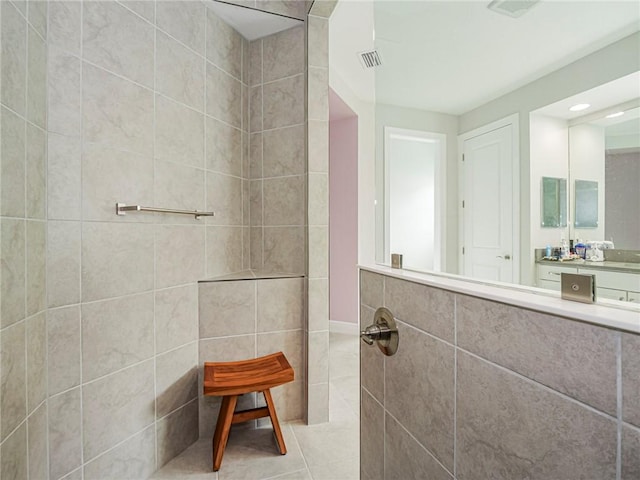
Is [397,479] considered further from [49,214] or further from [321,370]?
[49,214]

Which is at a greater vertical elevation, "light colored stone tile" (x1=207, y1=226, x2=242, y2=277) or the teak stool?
"light colored stone tile" (x1=207, y1=226, x2=242, y2=277)

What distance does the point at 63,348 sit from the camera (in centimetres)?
122

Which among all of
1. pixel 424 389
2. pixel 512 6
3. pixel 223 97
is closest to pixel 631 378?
pixel 424 389

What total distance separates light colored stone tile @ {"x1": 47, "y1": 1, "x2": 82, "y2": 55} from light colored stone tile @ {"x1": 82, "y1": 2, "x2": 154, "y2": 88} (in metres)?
0.02

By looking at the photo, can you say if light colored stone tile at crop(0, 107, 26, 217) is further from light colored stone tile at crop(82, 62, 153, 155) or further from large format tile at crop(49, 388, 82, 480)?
large format tile at crop(49, 388, 82, 480)

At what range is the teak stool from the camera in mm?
1526

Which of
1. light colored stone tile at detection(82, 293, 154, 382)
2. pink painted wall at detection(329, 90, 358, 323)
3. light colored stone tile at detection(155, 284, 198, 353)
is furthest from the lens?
pink painted wall at detection(329, 90, 358, 323)

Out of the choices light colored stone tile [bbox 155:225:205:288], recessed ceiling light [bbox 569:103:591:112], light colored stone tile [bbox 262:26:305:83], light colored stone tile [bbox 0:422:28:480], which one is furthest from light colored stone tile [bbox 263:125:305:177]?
light colored stone tile [bbox 0:422:28:480]

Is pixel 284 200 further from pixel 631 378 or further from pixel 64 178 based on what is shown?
pixel 631 378

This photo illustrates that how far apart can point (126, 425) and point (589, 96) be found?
1906 mm

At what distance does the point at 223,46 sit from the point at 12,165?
1.40 metres

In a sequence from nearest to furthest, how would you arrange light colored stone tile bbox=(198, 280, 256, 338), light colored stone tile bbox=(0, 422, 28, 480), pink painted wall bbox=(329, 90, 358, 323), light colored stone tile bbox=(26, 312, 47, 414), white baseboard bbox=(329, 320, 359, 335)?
1. light colored stone tile bbox=(0, 422, 28, 480)
2. light colored stone tile bbox=(26, 312, 47, 414)
3. light colored stone tile bbox=(198, 280, 256, 338)
4. pink painted wall bbox=(329, 90, 358, 323)
5. white baseboard bbox=(329, 320, 359, 335)

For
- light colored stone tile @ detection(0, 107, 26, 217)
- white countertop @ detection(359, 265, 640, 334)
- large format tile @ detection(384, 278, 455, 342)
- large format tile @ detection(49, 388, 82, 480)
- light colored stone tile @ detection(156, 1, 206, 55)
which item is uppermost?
light colored stone tile @ detection(156, 1, 206, 55)

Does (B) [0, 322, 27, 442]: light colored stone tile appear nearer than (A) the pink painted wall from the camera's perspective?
Yes
